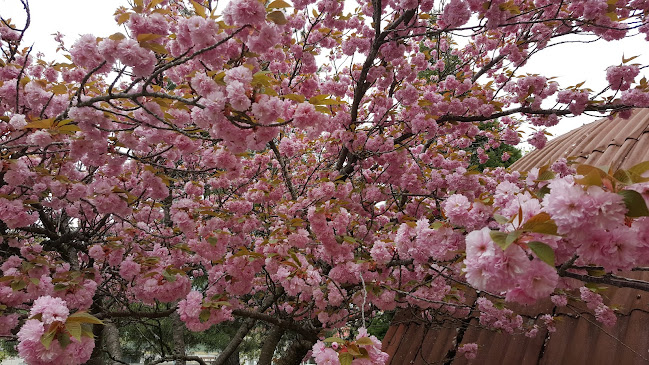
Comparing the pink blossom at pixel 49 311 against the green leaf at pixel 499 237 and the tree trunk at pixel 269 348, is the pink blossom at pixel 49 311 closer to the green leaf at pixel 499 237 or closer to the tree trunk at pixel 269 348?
the green leaf at pixel 499 237

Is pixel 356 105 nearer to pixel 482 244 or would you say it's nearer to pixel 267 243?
pixel 267 243

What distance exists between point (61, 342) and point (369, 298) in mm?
2030

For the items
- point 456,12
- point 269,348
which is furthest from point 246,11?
point 269,348

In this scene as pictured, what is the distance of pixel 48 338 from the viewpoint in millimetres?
1346

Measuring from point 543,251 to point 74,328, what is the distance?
1.66 m

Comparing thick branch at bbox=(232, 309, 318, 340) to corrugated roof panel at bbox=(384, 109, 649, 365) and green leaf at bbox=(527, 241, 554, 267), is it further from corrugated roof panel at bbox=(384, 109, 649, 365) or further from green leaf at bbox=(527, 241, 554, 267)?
green leaf at bbox=(527, 241, 554, 267)

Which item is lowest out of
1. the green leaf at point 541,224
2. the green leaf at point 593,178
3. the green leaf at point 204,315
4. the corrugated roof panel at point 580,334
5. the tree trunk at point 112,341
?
the corrugated roof panel at point 580,334

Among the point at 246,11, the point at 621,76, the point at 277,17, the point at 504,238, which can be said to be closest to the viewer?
the point at 504,238

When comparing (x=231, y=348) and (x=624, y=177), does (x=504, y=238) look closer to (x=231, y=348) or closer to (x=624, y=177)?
(x=624, y=177)

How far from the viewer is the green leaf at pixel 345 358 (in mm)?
1339

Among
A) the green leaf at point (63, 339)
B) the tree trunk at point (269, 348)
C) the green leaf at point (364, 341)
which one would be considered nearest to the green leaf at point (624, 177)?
the green leaf at point (364, 341)

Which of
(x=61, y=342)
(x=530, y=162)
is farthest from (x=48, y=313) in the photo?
(x=530, y=162)

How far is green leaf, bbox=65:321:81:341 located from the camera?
1305 mm

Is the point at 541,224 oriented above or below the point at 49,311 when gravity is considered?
below
